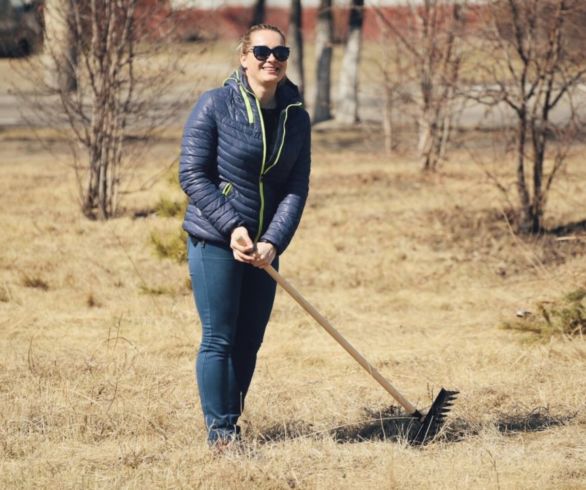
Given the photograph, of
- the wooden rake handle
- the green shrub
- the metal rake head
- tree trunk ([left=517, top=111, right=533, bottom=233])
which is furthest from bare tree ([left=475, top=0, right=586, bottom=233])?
the wooden rake handle

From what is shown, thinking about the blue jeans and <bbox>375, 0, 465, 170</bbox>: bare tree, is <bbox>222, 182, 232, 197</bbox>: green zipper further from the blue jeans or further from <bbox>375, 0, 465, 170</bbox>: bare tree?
<bbox>375, 0, 465, 170</bbox>: bare tree

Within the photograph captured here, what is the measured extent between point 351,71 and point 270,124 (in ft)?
57.6

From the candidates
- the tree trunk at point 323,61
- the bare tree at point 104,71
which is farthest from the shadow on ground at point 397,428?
the tree trunk at point 323,61

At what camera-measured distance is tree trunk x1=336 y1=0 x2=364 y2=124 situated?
858 inches

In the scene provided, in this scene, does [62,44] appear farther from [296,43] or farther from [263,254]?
[296,43]

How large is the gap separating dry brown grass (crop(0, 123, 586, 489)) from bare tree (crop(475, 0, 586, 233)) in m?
1.01

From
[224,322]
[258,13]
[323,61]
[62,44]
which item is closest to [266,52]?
[224,322]

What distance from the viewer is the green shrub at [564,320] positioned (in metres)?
7.54

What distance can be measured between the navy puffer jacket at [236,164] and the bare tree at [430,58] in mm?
7619

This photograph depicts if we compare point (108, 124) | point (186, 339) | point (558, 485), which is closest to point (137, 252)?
point (108, 124)

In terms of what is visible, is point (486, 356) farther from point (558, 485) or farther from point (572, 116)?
point (572, 116)

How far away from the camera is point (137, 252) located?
10.6 meters

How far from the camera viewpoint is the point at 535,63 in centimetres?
1033

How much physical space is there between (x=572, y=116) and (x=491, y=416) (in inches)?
190
